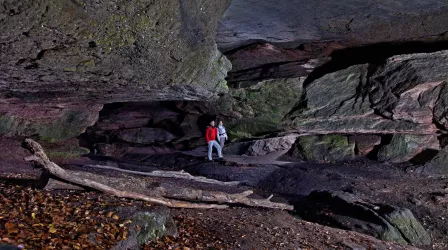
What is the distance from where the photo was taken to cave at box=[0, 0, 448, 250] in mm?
7543

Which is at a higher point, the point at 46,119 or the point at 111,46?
the point at 111,46

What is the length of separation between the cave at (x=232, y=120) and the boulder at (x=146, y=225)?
3 cm

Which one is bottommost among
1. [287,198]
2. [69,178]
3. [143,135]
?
[287,198]

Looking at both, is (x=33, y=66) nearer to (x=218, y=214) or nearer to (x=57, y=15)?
(x=57, y=15)

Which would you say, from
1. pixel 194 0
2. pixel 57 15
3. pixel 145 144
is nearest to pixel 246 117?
pixel 145 144

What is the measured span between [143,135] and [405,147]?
16278 mm

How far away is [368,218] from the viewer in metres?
13.2

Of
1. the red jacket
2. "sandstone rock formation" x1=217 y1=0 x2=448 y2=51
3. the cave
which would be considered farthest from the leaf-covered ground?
the red jacket

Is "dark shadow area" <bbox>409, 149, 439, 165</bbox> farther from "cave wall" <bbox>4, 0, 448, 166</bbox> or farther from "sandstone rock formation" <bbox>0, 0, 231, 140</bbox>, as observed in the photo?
"sandstone rock formation" <bbox>0, 0, 231, 140</bbox>

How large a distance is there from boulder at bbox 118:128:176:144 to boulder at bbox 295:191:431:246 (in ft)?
42.1

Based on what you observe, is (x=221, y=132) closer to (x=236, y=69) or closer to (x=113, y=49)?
(x=236, y=69)

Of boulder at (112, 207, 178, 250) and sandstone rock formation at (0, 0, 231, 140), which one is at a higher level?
sandstone rock formation at (0, 0, 231, 140)

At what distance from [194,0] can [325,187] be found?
1170 cm

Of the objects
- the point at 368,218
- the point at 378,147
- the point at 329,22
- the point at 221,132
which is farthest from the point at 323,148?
the point at 329,22
